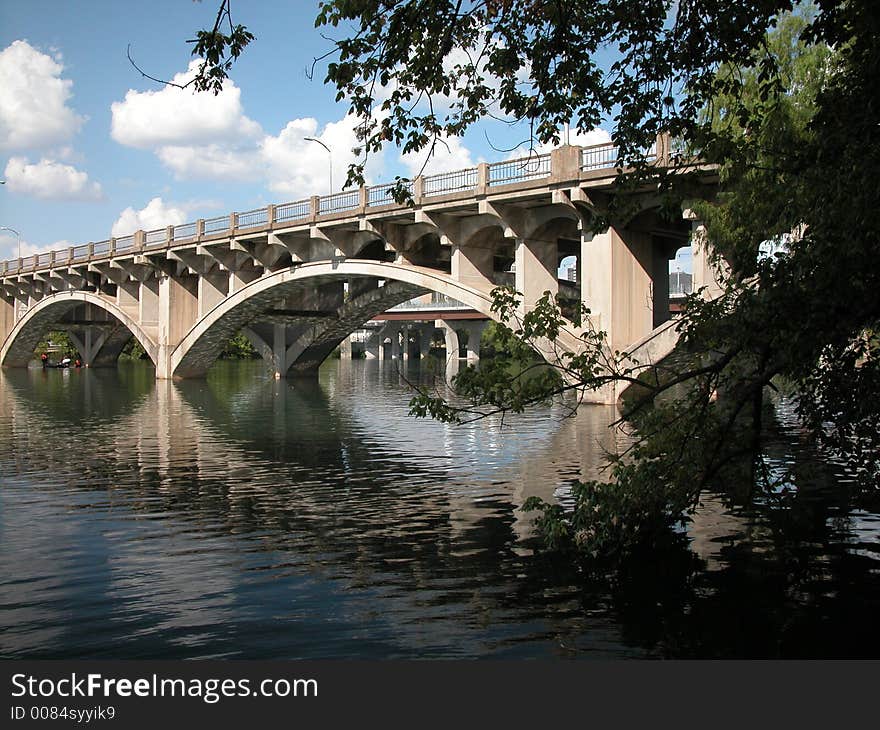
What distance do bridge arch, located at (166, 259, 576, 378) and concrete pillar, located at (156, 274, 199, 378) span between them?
0.54 m

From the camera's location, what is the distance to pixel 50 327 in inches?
2648

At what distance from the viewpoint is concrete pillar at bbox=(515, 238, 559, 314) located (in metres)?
30.9

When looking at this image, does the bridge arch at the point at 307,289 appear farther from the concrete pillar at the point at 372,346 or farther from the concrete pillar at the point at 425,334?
the concrete pillar at the point at 372,346

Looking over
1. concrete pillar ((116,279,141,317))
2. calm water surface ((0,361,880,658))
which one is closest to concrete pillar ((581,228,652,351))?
calm water surface ((0,361,880,658))

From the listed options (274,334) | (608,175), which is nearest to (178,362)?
(274,334)

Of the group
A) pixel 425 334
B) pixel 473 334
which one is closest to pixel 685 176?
pixel 473 334

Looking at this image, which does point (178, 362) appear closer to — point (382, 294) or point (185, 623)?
point (382, 294)

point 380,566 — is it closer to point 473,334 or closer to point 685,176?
point 685,176

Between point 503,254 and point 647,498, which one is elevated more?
point 503,254

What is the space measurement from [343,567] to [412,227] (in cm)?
2781

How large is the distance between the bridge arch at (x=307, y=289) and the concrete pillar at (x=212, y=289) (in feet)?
3.17

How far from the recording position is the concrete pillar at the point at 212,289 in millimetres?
47125

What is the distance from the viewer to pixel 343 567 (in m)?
9.73

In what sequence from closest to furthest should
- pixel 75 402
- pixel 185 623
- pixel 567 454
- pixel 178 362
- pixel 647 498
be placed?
1. pixel 185 623
2. pixel 647 498
3. pixel 567 454
4. pixel 75 402
5. pixel 178 362
